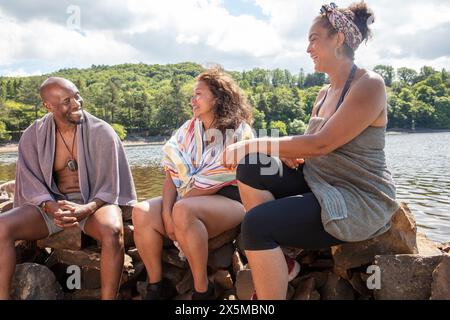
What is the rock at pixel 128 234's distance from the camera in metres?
3.63

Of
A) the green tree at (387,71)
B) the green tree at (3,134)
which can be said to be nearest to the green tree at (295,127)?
the green tree at (3,134)

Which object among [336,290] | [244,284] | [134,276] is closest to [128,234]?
[134,276]

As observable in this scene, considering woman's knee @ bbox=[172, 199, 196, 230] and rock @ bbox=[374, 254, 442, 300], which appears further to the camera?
woman's knee @ bbox=[172, 199, 196, 230]

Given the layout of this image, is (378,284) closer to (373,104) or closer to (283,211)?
(283,211)

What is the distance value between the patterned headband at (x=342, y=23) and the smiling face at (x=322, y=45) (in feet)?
0.19

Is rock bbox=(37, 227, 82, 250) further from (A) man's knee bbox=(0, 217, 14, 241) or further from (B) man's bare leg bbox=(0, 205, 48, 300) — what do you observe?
(A) man's knee bbox=(0, 217, 14, 241)

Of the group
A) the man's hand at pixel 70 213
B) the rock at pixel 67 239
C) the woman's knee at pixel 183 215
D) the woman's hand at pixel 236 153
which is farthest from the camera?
the rock at pixel 67 239

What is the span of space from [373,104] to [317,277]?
129 cm

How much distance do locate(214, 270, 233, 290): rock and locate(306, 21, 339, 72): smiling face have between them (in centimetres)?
156

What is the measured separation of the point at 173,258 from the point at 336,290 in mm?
1198

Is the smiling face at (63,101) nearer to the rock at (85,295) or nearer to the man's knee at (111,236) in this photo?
the man's knee at (111,236)

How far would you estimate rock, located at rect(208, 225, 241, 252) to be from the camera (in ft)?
10.8

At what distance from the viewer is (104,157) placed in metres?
3.59

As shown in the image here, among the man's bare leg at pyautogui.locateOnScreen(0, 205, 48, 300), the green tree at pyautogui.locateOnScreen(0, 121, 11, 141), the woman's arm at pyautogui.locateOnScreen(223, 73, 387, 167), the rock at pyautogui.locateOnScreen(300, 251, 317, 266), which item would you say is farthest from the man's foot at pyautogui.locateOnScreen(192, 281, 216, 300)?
the green tree at pyautogui.locateOnScreen(0, 121, 11, 141)
